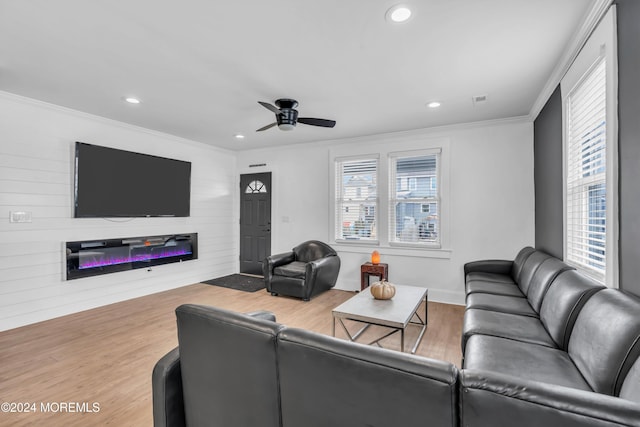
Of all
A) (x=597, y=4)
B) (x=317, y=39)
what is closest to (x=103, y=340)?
(x=317, y=39)

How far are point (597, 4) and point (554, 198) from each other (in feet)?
5.99

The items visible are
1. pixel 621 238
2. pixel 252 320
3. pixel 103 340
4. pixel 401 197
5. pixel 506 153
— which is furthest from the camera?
pixel 401 197

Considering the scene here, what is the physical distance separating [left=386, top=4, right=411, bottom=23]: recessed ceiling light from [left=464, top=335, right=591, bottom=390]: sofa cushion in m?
2.16

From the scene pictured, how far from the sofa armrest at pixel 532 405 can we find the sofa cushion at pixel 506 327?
55.5 inches

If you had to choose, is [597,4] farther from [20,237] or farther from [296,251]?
[20,237]

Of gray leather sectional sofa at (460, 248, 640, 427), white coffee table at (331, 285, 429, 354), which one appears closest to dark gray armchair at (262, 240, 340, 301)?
white coffee table at (331, 285, 429, 354)

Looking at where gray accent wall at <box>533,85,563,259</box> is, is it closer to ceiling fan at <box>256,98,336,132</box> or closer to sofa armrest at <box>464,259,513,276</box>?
sofa armrest at <box>464,259,513,276</box>

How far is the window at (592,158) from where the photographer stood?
180cm

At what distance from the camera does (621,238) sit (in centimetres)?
175

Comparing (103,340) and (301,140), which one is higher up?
(301,140)

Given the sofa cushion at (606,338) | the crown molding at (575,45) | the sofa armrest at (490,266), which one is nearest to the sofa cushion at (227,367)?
the sofa cushion at (606,338)

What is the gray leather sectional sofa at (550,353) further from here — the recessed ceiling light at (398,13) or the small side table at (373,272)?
the recessed ceiling light at (398,13)

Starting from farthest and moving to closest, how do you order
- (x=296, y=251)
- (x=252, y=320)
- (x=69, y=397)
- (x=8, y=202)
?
(x=296, y=251)
(x=8, y=202)
(x=69, y=397)
(x=252, y=320)

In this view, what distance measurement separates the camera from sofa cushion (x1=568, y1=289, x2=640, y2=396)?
51.1 inches
